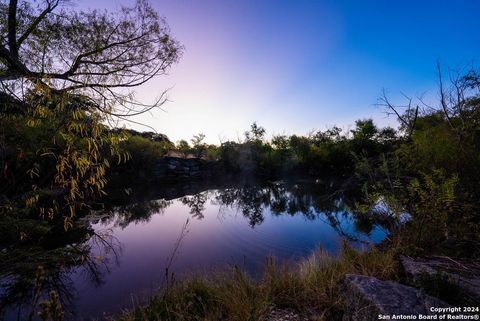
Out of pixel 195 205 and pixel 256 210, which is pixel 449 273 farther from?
pixel 195 205

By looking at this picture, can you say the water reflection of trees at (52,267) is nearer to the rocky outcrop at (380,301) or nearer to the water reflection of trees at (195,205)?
the rocky outcrop at (380,301)

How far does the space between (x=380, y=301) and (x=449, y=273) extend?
1.73m

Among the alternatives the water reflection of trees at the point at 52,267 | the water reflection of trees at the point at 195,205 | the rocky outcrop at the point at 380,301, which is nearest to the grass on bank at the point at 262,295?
the rocky outcrop at the point at 380,301

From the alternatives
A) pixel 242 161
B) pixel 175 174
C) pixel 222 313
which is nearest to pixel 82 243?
pixel 222 313

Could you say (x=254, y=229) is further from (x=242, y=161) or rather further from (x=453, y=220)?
(x=242, y=161)

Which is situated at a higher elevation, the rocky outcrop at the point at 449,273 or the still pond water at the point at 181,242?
the rocky outcrop at the point at 449,273

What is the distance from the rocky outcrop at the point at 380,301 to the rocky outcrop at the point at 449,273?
1.86 ft

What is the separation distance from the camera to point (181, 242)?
359 inches

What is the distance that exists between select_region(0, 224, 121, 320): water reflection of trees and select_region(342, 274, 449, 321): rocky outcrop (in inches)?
139

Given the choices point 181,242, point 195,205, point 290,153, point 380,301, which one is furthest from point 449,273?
point 290,153

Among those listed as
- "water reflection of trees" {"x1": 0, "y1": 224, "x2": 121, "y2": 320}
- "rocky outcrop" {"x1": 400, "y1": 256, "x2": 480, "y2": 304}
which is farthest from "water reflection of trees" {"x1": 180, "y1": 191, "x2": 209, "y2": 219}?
"rocky outcrop" {"x1": 400, "y1": 256, "x2": 480, "y2": 304}

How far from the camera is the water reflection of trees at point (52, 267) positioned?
4.63 m

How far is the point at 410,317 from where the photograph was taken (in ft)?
7.61

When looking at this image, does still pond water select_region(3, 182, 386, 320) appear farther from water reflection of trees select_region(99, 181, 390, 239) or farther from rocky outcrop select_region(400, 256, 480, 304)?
rocky outcrop select_region(400, 256, 480, 304)
